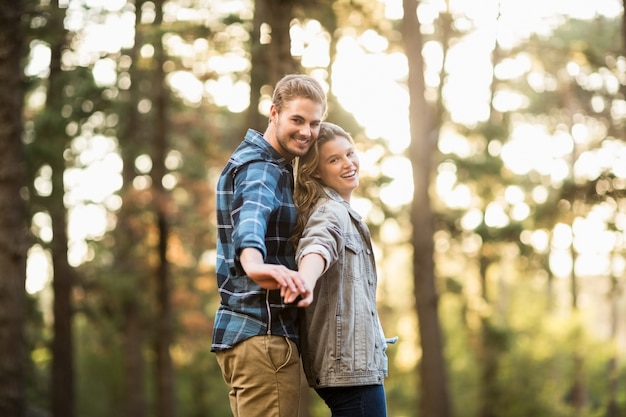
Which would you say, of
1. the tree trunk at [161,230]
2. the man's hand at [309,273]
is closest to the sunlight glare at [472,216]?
the tree trunk at [161,230]

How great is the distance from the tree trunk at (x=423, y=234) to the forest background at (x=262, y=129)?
0.10ft

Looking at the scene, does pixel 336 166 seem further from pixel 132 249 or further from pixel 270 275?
pixel 132 249

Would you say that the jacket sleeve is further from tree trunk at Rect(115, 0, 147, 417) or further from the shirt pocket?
tree trunk at Rect(115, 0, 147, 417)

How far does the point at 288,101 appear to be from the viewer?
3.79 m

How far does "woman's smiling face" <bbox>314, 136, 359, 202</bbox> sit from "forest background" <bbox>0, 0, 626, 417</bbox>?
6319mm

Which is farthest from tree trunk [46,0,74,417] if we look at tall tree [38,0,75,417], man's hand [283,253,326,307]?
man's hand [283,253,326,307]

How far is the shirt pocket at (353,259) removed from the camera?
12.3 ft

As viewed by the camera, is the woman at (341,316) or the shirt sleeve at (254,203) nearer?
the shirt sleeve at (254,203)

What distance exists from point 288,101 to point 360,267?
2.62 ft

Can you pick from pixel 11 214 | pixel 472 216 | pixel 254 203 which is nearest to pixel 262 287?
pixel 254 203

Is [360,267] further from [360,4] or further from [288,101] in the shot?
[360,4]

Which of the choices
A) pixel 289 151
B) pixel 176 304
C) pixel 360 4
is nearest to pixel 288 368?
pixel 289 151

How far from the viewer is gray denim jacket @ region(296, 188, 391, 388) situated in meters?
3.65

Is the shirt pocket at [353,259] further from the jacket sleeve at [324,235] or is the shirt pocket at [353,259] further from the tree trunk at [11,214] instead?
the tree trunk at [11,214]
